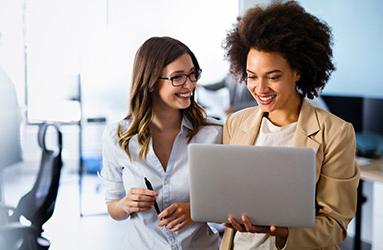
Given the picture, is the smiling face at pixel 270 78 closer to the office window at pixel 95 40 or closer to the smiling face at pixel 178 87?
the smiling face at pixel 178 87

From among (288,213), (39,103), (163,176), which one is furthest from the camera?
(39,103)

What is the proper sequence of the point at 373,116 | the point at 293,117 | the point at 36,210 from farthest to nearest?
the point at 373,116
the point at 36,210
the point at 293,117

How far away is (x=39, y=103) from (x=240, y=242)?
68.8 inches

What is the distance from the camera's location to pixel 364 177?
305 centimetres

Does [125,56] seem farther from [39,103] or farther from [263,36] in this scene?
[263,36]

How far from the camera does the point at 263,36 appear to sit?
1.39 metres

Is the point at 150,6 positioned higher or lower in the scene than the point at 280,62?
higher

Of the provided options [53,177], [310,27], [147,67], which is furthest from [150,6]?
[310,27]

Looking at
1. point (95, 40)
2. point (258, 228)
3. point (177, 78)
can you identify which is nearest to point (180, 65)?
point (177, 78)

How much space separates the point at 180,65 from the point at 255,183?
0.49 m

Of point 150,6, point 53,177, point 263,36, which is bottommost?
point 53,177

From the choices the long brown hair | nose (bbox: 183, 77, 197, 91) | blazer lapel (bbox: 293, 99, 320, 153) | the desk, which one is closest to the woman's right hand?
the long brown hair

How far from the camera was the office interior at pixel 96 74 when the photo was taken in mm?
2660

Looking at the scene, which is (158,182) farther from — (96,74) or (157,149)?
(96,74)
